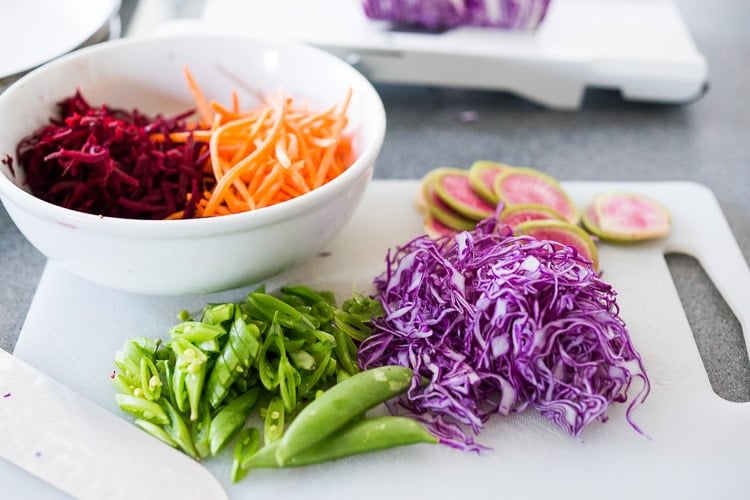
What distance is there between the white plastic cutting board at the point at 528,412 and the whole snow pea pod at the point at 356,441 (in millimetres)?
41

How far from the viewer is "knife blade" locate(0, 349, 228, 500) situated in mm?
1367

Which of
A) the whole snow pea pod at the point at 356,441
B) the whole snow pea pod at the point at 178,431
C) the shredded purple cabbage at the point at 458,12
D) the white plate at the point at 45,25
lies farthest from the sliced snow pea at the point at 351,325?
the shredded purple cabbage at the point at 458,12

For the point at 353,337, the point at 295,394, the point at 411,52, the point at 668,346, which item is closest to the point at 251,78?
the point at 411,52

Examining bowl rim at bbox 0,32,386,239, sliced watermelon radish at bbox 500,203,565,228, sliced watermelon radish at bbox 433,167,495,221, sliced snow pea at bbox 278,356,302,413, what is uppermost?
bowl rim at bbox 0,32,386,239

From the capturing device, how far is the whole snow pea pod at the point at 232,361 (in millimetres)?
1466

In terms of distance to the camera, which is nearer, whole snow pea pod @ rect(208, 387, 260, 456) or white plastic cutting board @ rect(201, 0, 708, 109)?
whole snow pea pod @ rect(208, 387, 260, 456)

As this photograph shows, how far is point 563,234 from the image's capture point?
1.89m

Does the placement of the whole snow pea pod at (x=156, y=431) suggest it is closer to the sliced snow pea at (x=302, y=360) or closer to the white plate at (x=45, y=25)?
the sliced snow pea at (x=302, y=360)

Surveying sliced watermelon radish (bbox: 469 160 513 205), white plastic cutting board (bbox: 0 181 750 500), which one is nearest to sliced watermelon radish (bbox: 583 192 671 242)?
white plastic cutting board (bbox: 0 181 750 500)

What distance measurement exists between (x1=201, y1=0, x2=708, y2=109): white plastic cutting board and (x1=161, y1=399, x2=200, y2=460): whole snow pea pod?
1448 millimetres

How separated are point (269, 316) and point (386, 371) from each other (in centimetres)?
28

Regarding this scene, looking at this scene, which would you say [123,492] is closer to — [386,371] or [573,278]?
[386,371]

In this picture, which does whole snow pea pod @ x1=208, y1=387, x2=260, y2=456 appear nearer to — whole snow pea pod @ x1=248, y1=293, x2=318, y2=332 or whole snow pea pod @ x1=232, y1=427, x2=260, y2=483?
whole snow pea pod @ x1=232, y1=427, x2=260, y2=483

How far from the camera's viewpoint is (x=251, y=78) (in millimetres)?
2096
